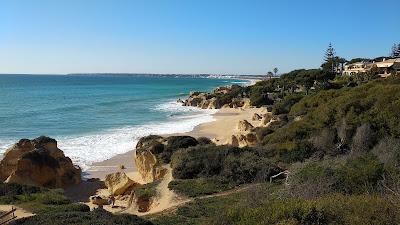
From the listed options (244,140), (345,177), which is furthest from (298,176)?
(244,140)

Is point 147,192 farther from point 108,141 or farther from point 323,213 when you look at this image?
point 108,141

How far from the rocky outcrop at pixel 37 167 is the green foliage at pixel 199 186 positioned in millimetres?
8716

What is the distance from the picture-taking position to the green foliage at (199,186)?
53.0 feet

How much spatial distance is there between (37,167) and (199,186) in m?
10.3

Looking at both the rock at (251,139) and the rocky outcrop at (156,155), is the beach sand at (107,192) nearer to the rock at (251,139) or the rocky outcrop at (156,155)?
the rocky outcrop at (156,155)

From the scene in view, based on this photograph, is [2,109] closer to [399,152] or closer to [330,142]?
[330,142]

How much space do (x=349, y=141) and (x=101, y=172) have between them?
14.0 meters

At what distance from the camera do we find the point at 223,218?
29.5ft

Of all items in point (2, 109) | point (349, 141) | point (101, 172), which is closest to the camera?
point (349, 141)

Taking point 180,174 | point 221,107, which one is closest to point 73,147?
point 180,174

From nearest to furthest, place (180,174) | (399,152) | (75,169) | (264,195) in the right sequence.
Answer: (264,195) < (399,152) < (180,174) < (75,169)

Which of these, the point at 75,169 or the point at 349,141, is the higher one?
the point at 349,141

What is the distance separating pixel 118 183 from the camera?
2173 centimetres

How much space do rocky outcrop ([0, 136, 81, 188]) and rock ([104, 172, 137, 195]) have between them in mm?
3191
